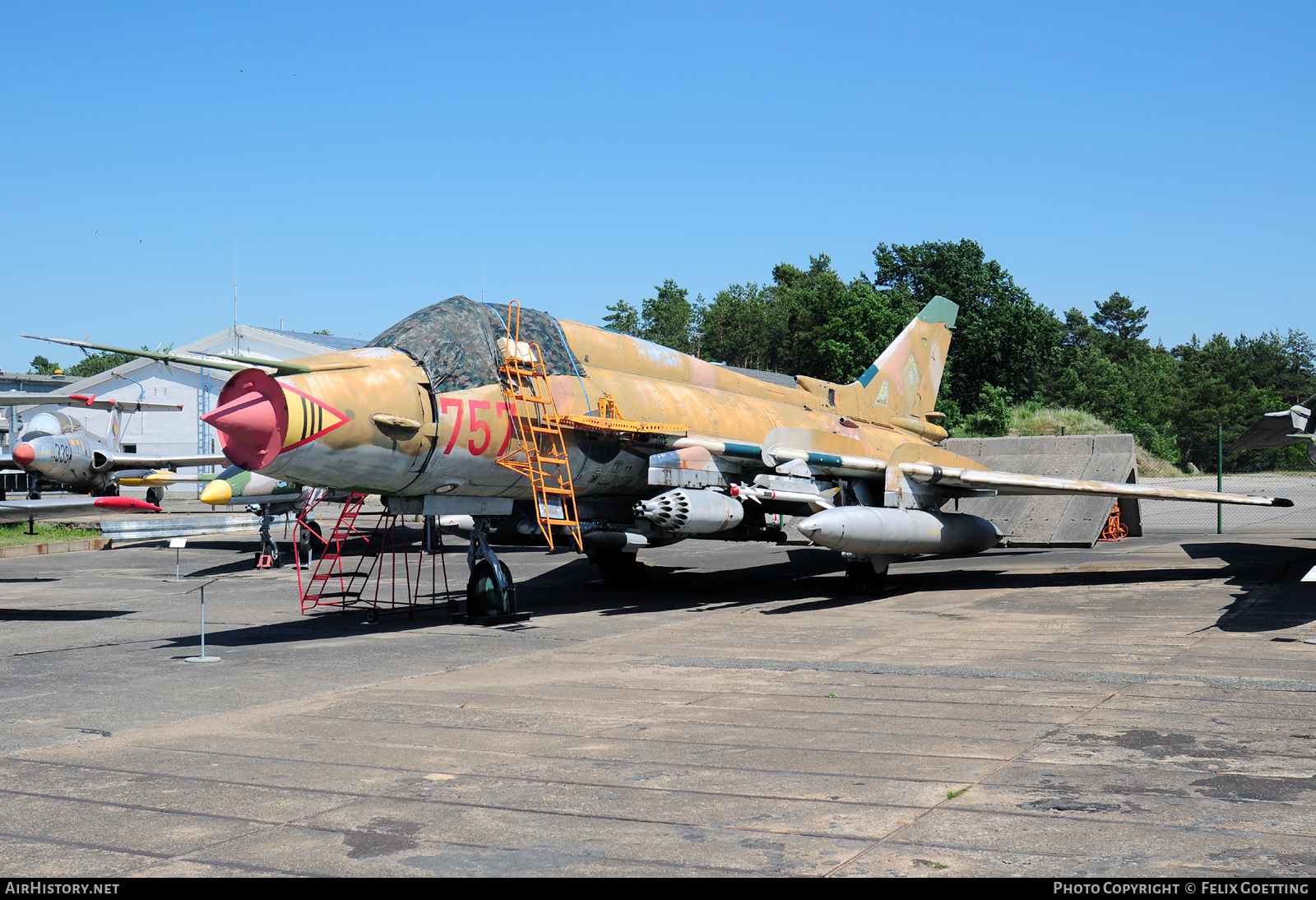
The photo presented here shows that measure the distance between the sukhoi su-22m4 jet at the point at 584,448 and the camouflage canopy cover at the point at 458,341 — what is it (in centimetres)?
2

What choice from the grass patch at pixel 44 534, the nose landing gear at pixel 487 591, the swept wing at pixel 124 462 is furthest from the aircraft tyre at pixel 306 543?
the nose landing gear at pixel 487 591

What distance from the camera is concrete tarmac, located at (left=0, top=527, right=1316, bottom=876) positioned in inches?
180

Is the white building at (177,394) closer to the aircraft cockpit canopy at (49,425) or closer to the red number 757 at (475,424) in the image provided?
the aircraft cockpit canopy at (49,425)

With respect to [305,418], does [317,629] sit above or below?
below

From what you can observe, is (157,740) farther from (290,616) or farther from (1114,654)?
(1114,654)

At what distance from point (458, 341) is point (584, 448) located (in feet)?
7.33

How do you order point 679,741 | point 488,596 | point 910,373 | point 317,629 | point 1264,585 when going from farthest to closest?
point 910,373 → point 1264,585 → point 488,596 → point 317,629 → point 679,741

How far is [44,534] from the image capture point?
2930 cm

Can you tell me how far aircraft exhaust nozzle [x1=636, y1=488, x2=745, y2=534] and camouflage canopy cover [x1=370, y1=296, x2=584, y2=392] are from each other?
213cm

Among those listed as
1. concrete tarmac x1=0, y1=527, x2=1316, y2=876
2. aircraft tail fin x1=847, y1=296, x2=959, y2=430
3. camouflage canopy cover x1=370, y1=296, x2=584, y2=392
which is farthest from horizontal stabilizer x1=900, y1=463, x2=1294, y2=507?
camouflage canopy cover x1=370, y1=296, x2=584, y2=392

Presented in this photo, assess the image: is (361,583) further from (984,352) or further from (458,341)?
(984,352)

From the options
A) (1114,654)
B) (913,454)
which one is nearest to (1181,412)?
(913,454)

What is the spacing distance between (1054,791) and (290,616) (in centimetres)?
1118

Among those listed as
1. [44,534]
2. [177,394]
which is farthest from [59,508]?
[177,394]
